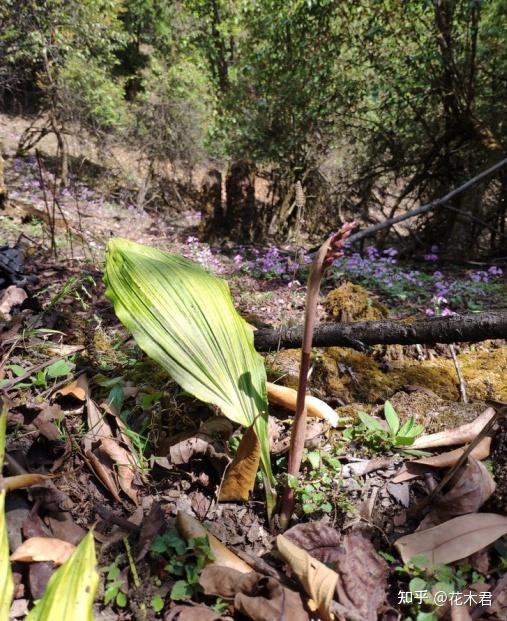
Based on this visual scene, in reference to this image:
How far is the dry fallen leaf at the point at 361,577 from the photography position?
3.66 feet

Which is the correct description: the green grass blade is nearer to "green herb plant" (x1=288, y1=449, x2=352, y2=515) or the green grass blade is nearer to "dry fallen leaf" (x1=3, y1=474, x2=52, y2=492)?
"green herb plant" (x1=288, y1=449, x2=352, y2=515)

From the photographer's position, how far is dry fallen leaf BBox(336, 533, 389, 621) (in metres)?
1.12

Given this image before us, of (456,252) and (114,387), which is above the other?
(456,252)

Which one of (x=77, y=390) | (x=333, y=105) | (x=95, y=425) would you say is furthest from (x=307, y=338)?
(x=333, y=105)

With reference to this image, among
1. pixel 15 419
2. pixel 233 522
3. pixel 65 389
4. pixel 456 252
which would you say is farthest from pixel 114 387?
pixel 456 252

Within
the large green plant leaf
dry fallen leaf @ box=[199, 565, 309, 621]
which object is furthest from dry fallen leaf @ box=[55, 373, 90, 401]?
dry fallen leaf @ box=[199, 565, 309, 621]

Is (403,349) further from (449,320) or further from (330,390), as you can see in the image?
(330,390)

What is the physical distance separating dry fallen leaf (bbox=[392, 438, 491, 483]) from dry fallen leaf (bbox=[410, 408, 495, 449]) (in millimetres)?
57

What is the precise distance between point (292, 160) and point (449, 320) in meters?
5.84

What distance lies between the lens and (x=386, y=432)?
5.43 feet

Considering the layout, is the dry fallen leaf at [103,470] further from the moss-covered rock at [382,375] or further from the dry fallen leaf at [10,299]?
the dry fallen leaf at [10,299]

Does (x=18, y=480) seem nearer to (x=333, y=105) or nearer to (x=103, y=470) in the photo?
(x=103, y=470)

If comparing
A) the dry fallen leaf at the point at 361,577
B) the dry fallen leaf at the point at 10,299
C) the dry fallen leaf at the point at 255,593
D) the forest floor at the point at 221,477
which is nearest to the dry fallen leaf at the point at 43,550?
the forest floor at the point at 221,477

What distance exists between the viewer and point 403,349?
7.72 ft
